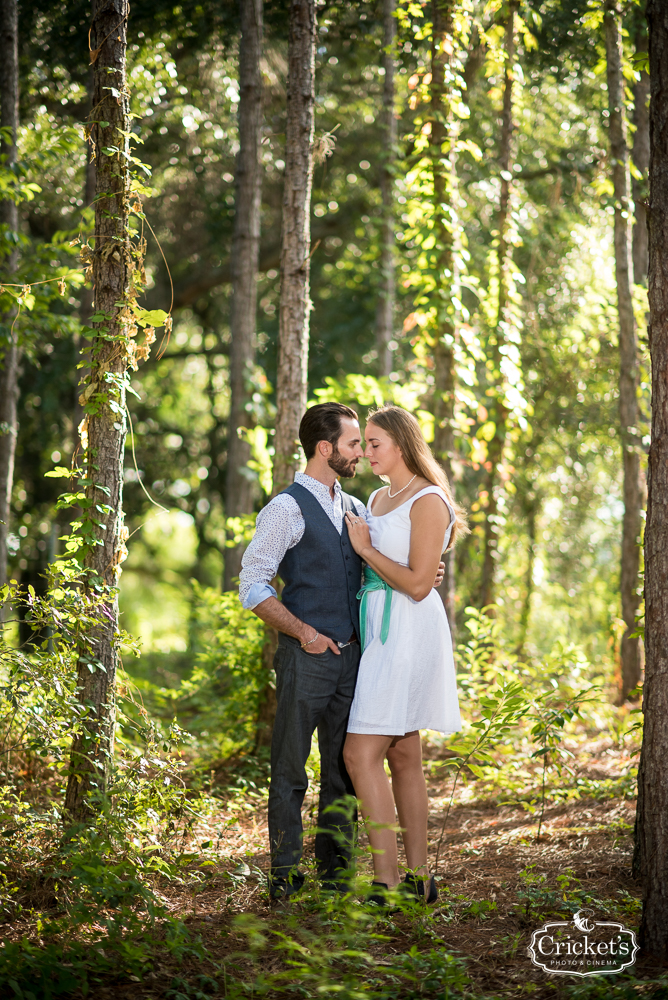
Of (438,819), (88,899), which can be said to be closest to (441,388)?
(438,819)

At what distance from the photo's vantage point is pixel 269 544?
3.63 m

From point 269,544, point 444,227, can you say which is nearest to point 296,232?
point 444,227

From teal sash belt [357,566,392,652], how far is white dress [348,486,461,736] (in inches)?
0.8

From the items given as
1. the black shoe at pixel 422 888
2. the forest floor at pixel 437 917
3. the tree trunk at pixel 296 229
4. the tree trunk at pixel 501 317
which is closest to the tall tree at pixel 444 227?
the tree trunk at pixel 501 317

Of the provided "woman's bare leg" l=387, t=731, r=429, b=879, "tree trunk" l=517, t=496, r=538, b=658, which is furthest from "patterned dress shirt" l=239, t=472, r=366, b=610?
"tree trunk" l=517, t=496, r=538, b=658

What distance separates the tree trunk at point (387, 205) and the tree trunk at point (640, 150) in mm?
2596

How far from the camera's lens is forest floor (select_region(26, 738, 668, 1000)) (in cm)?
277

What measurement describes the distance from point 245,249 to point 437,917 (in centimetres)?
696

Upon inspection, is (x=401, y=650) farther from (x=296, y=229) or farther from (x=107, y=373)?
(x=296, y=229)

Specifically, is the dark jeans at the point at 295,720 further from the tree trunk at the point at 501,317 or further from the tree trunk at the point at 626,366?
the tree trunk at the point at 626,366

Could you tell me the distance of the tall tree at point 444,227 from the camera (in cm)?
632

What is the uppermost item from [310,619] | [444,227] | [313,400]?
[444,227]

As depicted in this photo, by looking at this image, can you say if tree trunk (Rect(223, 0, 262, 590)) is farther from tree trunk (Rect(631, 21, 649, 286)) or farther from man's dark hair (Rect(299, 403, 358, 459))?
man's dark hair (Rect(299, 403, 358, 459))

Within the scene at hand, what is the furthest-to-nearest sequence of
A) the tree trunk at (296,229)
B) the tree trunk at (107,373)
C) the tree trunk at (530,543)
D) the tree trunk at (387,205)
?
the tree trunk at (530,543), the tree trunk at (387,205), the tree trunk at (296,229), the tree trunk at (107,373)
